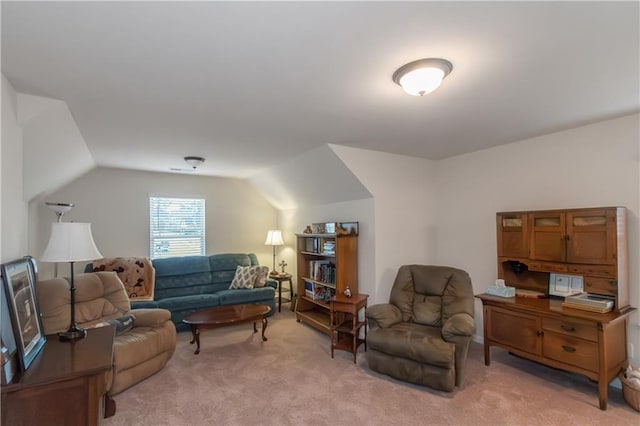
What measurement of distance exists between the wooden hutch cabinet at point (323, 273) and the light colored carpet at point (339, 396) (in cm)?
78

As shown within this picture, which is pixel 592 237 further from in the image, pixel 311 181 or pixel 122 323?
pixel 122 323

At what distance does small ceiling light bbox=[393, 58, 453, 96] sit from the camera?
1.81 m

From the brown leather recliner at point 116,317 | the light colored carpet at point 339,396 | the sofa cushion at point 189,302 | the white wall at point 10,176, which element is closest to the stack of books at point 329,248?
the light colored carpet at point 339,396

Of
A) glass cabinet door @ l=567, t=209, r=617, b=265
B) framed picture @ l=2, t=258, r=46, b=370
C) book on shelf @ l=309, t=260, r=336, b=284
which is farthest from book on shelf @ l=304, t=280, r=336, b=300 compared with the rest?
framed picture @ l=2, t=258, r=46, b=370

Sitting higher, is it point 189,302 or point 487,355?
point 189,302

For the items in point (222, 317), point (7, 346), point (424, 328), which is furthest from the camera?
point (222, 317)

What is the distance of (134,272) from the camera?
458cm

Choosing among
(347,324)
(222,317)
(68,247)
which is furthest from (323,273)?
(68,247)

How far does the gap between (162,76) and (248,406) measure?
2485mm

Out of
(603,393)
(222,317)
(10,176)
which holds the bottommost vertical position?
(603,393)

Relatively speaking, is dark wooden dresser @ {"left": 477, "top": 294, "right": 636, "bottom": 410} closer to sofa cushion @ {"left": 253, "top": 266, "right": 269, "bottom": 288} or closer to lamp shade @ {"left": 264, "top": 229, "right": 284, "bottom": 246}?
sofa cushion @ {"left": 253, "top": 266, "right": 269, "bottom": 288}

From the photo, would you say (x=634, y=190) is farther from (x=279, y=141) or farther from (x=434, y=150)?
(x=279, y=141)

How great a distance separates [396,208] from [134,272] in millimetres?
3778

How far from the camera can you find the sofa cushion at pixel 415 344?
8.84 feet
